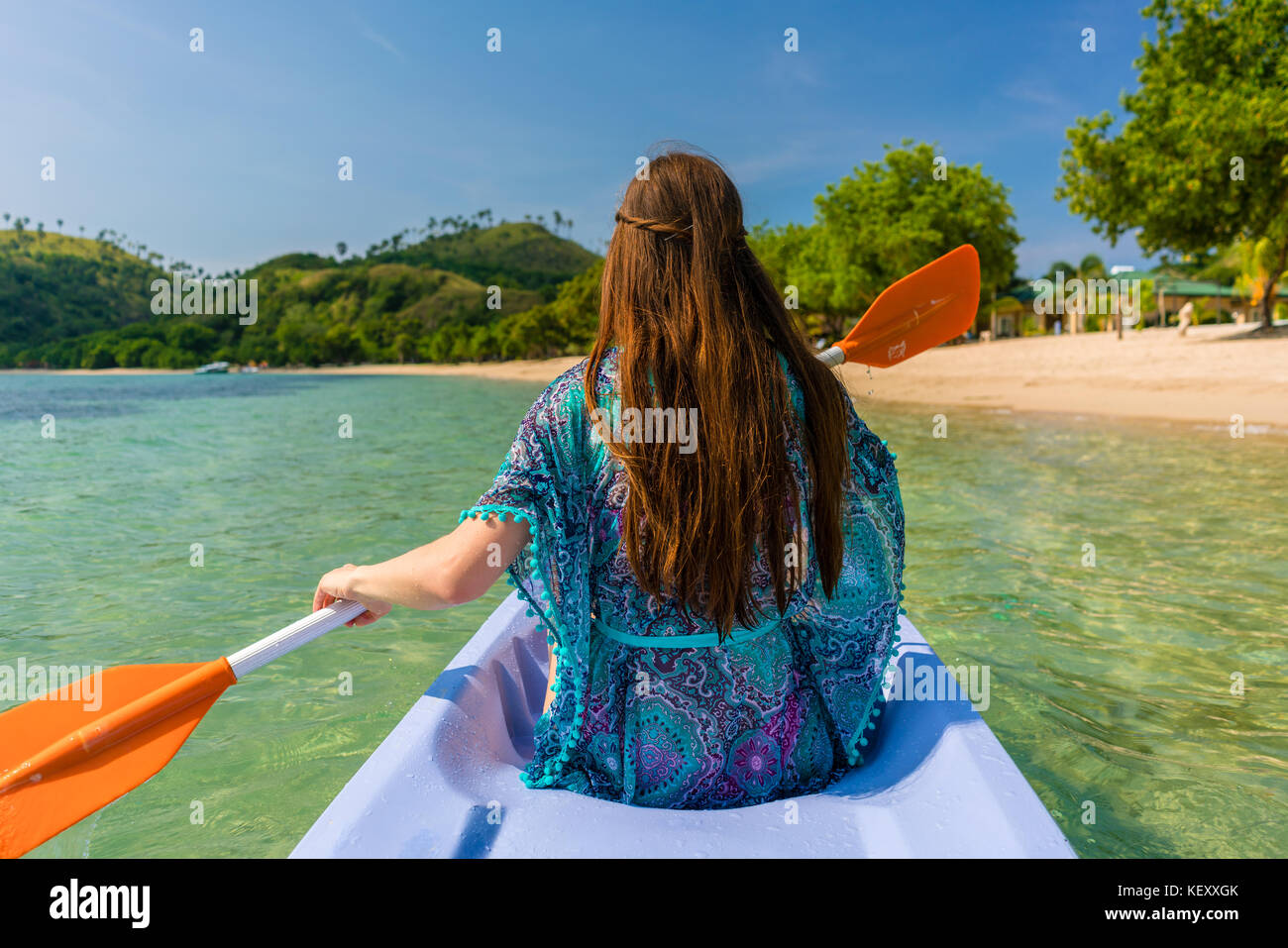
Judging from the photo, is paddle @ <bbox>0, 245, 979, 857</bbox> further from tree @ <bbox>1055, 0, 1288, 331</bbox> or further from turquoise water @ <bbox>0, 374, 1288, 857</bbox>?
tree @ <bbox>1055, 0, 1288, 331</bbox>

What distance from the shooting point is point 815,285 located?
43156mm

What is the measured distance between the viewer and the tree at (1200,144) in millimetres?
19750

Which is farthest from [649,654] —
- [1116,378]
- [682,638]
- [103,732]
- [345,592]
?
[1116,378]

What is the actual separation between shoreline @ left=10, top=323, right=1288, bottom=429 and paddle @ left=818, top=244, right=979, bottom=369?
6.99 meters

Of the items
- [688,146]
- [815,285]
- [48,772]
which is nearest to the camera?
[688,146]

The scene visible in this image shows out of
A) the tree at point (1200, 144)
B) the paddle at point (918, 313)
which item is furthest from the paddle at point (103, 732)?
the tree at point (1200, 144)

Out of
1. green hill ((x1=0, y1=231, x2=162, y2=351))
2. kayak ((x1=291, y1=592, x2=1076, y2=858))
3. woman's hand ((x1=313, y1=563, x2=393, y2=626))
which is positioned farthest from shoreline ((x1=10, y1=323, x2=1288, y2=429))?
green hill ((x1=0, y1=231, x2=162, y2=351))

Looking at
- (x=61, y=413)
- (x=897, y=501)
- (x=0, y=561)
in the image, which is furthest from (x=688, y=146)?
(x=61, y=413)

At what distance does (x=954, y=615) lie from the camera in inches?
179

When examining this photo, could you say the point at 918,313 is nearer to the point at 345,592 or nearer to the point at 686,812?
the point at 686,812

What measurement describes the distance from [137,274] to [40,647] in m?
138

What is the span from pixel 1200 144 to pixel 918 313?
74.4 feet

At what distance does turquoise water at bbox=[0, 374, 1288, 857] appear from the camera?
108 inches
